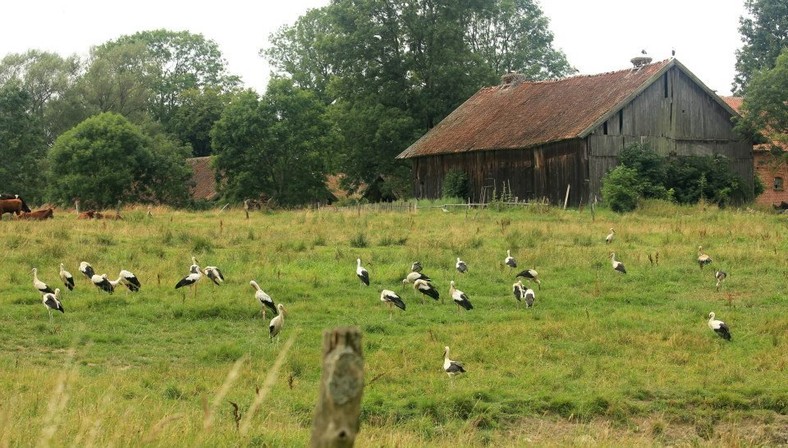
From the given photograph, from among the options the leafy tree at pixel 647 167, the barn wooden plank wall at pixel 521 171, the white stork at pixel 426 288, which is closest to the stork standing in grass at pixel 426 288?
the white stork at pixel 426 288

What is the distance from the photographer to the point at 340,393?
4.22m

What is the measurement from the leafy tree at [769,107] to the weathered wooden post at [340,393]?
Result: 4258cm

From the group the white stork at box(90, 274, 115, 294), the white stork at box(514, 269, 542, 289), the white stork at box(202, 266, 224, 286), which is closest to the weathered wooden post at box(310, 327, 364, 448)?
the white stork at box(90, 274, 115, 294)

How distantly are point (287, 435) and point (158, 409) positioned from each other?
4.57 feet

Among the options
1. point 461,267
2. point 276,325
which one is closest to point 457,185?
point 461,267

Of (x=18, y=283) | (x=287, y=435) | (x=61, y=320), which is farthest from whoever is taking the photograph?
(x=18, y=283)

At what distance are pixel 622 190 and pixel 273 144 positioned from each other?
2425 cm

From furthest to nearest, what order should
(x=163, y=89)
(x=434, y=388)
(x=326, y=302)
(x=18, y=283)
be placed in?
(x=163, y=89), (x=18, y=283), (x=326, y=302), (x=434, y=388)

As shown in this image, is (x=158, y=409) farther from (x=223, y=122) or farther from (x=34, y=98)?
(x=34, y=98)

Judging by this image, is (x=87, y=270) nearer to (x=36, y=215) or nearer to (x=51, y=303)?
(x=51, y=303)

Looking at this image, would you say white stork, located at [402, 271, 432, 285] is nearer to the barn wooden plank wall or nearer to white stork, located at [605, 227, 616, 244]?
white stork, located at [605, 227, 616, 244]

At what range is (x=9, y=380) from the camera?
36.7 feet

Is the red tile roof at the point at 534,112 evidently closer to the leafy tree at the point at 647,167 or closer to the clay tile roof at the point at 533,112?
the clay tile roof at the point at 533,112

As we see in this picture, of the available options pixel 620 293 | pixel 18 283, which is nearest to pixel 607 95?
pixel 620 293
